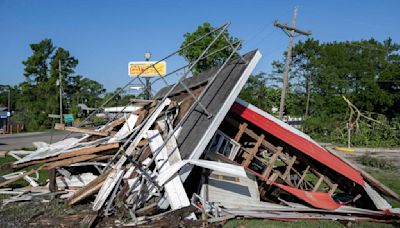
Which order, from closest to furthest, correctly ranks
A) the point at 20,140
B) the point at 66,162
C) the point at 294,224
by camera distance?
the point at 294,224
the point at 66,162
the point at 20,140

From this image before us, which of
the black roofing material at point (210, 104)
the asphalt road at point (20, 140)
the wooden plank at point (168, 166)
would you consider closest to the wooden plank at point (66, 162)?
the wooden plank at point (168, 166)

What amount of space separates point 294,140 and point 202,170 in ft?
6.76

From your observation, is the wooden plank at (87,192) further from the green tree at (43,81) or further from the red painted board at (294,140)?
the green tree at (43,81)

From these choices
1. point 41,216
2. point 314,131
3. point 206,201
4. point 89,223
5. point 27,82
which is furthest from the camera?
point 27,82

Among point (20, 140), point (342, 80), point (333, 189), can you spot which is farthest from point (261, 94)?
point (333, 189)

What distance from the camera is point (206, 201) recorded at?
550 centimetres

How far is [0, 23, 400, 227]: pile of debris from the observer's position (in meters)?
5.01

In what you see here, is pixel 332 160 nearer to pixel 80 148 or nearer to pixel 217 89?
pixel 217 89

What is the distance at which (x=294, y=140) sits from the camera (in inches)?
248

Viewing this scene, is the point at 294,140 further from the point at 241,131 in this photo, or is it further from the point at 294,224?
the point at 294,224

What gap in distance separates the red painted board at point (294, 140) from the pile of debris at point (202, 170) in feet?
0.08

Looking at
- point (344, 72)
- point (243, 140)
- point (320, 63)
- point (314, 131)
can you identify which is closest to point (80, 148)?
point (243, 140)

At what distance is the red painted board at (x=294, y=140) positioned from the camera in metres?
6.13

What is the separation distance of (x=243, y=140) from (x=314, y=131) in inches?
969
